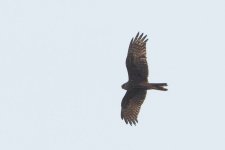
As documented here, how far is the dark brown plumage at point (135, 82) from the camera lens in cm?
2081

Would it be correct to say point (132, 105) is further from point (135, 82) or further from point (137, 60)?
point (137, 60)

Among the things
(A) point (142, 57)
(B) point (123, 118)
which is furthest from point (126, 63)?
(B) point (123, 118)

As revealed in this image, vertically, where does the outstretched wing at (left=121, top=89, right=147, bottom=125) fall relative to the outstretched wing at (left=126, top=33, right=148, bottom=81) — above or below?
below

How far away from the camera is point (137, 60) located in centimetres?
2081

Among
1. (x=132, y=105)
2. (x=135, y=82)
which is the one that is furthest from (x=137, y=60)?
(x=132, y=105)

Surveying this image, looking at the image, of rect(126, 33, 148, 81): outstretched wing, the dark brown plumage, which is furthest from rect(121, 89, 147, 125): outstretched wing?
rect(126, 33, 148, 81): outstretched wing

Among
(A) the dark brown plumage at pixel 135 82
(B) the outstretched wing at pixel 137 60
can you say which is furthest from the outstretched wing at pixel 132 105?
(B) the outstretched wing at pixel 137 60

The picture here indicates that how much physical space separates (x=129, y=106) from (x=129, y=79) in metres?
1.05

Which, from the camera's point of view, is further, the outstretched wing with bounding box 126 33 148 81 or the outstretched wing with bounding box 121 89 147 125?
the outstretched wing with bounding box 121 89 147 125

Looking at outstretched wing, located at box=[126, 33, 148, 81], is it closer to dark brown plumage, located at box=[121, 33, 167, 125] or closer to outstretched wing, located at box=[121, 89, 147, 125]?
dark brown plumage, located at box=[121, 33, 167, 125]

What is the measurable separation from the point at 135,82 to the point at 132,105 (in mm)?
991

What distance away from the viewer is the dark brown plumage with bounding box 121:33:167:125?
68.3 feet

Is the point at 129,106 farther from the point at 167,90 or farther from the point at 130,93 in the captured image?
the point at 167,90

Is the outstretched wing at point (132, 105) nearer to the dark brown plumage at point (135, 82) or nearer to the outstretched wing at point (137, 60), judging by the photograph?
the dark brown plumage at point (135, 82)
